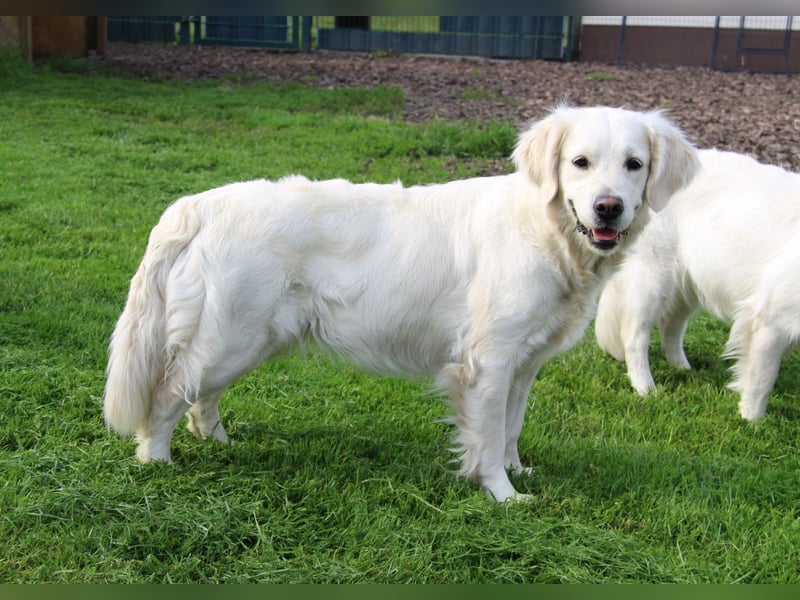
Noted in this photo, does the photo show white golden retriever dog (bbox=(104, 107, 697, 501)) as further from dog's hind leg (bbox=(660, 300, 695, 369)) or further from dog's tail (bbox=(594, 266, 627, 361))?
dog's hind leg (bbox=(660, 300, 695, 369))

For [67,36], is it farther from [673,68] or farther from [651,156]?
[651,156]

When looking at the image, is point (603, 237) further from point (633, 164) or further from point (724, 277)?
point (724, 277)

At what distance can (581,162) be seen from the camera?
357cm

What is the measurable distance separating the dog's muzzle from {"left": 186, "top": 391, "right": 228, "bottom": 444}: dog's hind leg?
6.20 feet

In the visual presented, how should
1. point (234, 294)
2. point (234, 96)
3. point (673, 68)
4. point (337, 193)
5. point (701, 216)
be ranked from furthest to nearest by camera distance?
point (673, 68), point (234, 96), point (701, 216), point (337, 193), point (234, 294)

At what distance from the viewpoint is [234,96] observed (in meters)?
12.2

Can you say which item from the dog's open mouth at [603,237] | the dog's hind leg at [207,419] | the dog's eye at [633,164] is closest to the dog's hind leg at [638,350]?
the dog's open mouth at [603,237]

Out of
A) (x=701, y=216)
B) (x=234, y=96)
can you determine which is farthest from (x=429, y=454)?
(x=234, y=96)

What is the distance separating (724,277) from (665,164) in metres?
1.72

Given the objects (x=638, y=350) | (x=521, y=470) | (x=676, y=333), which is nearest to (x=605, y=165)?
(x=521, y=470)

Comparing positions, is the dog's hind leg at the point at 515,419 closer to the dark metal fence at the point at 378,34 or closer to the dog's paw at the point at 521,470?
the dog's paw at the point at 521,470

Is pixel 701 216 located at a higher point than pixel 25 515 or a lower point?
higher

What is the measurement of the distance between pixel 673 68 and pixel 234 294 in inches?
608

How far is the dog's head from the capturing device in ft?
11.5
